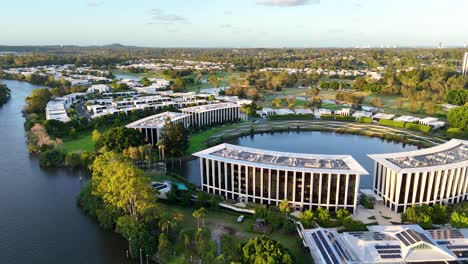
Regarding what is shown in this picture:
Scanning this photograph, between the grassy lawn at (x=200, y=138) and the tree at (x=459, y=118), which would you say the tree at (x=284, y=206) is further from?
the tree at (x=459, y=118)

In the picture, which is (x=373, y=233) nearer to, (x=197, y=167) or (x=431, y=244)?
(x=431, y=244)

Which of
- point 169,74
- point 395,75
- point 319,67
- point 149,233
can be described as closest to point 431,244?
point 149,233

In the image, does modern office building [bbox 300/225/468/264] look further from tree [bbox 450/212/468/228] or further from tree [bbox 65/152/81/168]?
tree [bbox 65/152/81/168]

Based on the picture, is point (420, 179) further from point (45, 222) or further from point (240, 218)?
point (45, 222)

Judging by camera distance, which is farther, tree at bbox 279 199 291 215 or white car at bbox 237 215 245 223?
white car at bbox 237 215 245 223

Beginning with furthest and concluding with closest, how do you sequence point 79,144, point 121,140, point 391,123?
point 391,123, point 79,144, point 121,140

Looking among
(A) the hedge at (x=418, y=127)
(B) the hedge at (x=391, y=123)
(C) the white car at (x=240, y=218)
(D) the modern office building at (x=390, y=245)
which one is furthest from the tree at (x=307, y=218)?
(B) the hedge at (x=391, y=123)

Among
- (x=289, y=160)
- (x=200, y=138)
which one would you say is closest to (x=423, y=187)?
(x=289, y=160)

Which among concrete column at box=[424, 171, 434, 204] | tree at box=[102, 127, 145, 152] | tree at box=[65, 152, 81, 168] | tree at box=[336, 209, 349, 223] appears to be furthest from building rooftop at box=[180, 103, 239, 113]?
concrete column at box=[424, 171, 434, 204]
